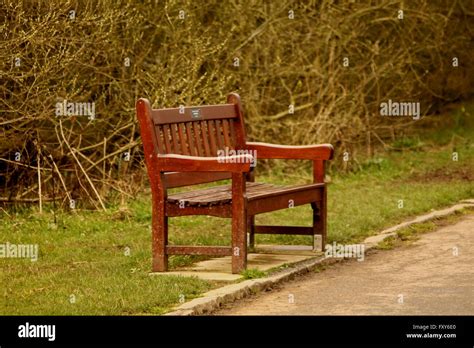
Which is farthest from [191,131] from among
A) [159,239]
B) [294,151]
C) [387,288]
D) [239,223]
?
[387,288]

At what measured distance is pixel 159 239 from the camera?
9.05 m

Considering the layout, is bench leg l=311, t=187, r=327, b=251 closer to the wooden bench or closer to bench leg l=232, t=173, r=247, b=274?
the wooden bench

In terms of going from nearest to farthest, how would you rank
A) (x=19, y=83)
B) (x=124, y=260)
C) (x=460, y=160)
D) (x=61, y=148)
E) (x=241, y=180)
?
(x=241, y=180)
(x=124, y=260)
(x=19, y=83)
(x=61, y=148)
(x=460, y=160)

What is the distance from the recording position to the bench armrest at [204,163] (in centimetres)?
864

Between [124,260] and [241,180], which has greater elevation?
[241,180]

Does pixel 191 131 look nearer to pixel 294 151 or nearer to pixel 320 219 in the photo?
pixel 294 151

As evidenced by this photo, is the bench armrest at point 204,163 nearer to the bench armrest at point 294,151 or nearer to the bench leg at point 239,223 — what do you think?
the bench leg at point 239,223

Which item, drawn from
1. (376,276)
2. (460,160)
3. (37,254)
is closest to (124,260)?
(37,254)

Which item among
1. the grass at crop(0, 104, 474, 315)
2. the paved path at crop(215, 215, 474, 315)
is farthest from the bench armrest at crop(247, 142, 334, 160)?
the paved path at crop(215, 215, 474, 315)

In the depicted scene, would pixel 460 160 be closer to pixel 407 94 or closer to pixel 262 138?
pixel 407 94

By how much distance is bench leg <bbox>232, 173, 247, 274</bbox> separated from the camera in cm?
875

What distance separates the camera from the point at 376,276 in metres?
9.16

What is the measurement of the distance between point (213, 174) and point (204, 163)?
1144mm

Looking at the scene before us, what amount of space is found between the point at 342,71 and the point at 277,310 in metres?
8.82
